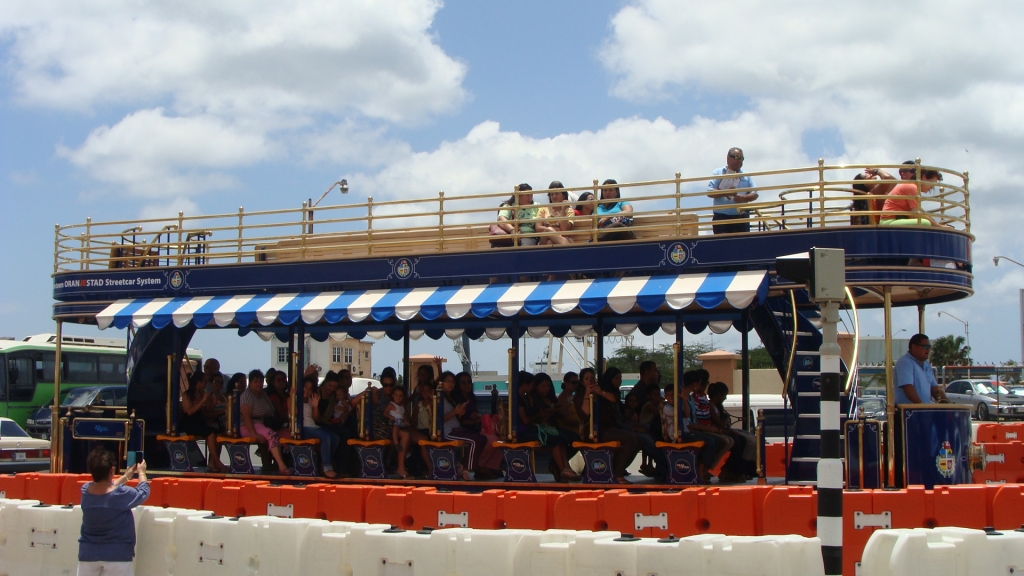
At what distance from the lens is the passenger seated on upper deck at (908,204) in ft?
41.0

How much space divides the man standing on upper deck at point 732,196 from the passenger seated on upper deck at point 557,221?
1.90 meters

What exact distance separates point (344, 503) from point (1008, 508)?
642cm

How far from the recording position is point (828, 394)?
805 centimetres

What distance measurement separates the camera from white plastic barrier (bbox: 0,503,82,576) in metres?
9.85

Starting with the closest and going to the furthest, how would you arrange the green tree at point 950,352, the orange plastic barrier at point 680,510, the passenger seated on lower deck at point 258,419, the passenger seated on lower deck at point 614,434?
the orange plastic barrier at point 680,510
the passenger seated on lower deck at point 614,434
the passenger seated on lower deck at point 258,419
the green tree at point 950,352

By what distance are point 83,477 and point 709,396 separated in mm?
8131

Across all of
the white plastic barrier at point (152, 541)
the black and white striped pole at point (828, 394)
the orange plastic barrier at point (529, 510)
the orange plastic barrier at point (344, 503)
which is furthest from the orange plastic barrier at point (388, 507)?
the black and white striped pole at point (828, 394)

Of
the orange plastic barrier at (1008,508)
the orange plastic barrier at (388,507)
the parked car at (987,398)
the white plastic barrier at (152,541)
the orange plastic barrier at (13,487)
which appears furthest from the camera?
the parked car at (987,398)

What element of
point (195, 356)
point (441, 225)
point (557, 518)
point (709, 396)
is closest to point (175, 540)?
point (557, 518)

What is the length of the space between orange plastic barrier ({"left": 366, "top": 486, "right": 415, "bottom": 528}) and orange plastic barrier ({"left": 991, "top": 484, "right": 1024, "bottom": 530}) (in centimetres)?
556

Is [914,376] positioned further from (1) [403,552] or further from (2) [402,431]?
(1) [403,552]

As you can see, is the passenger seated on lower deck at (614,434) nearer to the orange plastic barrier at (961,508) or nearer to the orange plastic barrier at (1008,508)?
the orange plastic barrier at (961,508)

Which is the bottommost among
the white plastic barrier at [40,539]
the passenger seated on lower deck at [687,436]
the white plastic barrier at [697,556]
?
the white plastic barrier at [40,539]

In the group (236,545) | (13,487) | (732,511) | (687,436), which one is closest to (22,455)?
(13,487)
